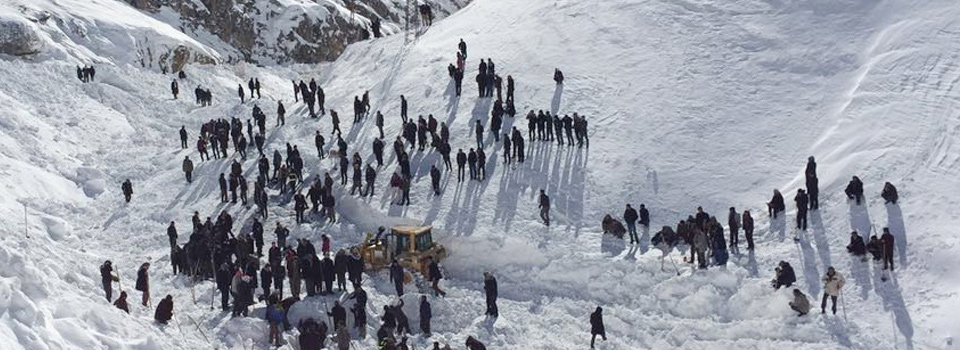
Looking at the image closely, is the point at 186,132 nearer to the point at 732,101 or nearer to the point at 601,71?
the point at 601,71

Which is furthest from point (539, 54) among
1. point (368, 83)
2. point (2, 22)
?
point (2, 22)

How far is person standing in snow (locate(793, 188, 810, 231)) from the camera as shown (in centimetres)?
2534

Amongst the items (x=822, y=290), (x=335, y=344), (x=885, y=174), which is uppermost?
(x=885, y=174)

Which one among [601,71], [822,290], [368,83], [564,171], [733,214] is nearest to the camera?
[822,290]

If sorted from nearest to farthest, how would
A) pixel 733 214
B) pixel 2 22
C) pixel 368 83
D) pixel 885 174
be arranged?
pixel 733 214 → pixel 885 174 → pixel 368 83 → pixel 2 22

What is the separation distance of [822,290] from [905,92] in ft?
34.5

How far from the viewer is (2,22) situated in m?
46.2

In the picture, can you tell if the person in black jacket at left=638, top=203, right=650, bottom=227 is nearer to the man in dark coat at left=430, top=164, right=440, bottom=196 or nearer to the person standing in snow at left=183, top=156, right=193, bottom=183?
the man in dark coat at left=430, top=164, right=440, bottom=196

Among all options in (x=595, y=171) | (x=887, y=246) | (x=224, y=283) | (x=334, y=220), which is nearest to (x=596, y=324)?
(x=887, y=246)

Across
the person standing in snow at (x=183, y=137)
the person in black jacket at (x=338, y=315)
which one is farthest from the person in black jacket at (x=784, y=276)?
the person standing in snow at (x=183, y=137)

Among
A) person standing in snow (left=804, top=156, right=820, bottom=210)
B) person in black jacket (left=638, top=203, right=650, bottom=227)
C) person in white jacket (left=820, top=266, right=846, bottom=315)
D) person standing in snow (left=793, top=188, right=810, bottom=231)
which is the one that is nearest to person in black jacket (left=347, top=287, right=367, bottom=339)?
person in black jacket (left=638, top=203, right=650, bottom=227)

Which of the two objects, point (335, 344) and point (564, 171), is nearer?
point (335, 344)

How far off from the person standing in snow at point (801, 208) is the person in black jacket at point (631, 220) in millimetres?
3800

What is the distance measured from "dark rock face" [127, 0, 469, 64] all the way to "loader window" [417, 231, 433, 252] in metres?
36.8
